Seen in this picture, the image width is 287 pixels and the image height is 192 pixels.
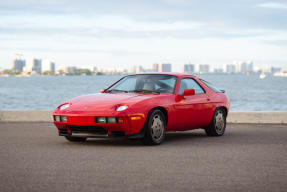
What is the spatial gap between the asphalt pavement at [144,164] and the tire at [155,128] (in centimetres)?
17

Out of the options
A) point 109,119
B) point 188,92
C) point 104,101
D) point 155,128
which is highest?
point 188,92

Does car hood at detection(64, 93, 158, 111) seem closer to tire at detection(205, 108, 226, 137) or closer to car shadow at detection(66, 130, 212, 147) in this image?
car shadow at detection(66, 130, 212, 147)

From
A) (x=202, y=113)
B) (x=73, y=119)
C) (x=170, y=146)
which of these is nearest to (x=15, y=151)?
(x=73, y=119)

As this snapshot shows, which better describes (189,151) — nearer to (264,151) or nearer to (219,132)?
A: (264,151)

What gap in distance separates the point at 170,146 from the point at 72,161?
2508 mm

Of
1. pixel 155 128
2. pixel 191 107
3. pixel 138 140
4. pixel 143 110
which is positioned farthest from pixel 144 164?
pixel 191 107

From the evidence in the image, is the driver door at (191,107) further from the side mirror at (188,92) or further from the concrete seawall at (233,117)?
the concrete seawall at (233,117)

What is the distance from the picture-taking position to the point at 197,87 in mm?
11414

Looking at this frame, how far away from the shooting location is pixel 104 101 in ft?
31.6

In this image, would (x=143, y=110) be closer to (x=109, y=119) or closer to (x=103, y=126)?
(x=109, y=119)

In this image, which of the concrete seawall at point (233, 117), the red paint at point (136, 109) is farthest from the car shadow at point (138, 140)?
the concrete seawall at point (233, 117)

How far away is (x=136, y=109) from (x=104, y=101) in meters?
0.66

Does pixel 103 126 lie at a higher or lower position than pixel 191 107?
lower

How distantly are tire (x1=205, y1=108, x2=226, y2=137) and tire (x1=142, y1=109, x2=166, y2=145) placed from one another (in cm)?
192
